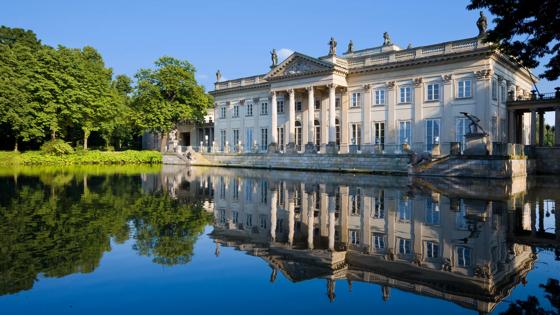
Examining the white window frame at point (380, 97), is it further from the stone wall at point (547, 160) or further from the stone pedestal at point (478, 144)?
the stone pedestal at point (478, 144)

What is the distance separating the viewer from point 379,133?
42.2 m

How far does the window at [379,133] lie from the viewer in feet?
137

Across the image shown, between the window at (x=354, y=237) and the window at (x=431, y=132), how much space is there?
29.9 meters

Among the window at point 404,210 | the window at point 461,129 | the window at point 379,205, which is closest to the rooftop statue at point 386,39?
the window at point 461,129

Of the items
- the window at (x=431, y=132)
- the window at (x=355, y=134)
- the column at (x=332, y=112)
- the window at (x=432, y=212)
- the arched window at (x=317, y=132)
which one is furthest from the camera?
the arched window at (x=317, y=132)

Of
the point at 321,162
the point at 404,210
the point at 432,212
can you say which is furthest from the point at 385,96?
the point at 432,212

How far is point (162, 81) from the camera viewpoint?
2338 inches

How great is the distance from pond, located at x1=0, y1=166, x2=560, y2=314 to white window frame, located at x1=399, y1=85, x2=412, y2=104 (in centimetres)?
2592

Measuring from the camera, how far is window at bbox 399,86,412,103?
131ft

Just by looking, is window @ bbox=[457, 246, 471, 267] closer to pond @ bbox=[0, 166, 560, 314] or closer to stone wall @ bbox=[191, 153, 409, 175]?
pond @ bbox=[0, 166, 560, 314]

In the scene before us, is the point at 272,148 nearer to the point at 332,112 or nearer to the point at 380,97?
the point at 332,112

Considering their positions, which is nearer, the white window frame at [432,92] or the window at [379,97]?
the white window frame at [432,92]

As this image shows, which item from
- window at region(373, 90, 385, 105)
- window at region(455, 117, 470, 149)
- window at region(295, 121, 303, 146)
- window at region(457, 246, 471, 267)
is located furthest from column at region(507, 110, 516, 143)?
window at region(457, 246, 471, 267)

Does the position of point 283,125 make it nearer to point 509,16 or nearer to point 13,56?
point 13,56
